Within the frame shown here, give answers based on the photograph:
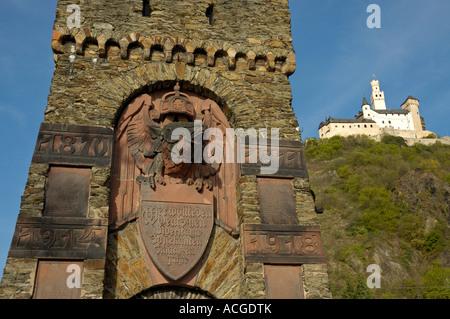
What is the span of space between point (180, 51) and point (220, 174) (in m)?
2.22

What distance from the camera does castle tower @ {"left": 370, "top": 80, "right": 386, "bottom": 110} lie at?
94125mm

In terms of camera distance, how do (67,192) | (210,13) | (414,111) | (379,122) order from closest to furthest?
(67,192) < (210,13) < (379,122) < (414,111)

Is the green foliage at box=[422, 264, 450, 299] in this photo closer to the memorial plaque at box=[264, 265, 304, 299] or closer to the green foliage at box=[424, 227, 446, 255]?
the green foliage at box=[424, 227, 446, 255]

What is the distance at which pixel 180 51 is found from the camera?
782 centimetres

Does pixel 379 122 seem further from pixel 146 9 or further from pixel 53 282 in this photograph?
pixel 53 282

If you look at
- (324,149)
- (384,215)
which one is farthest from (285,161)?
(324,149)

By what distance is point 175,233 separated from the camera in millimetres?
6574

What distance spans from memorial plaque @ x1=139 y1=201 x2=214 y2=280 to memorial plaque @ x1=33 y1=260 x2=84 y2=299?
1.08m

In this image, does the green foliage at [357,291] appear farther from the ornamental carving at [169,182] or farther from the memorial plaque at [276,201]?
the ornamental carving at [169,182]

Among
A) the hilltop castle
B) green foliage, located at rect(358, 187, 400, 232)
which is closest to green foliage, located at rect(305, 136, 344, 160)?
the hilltop castle

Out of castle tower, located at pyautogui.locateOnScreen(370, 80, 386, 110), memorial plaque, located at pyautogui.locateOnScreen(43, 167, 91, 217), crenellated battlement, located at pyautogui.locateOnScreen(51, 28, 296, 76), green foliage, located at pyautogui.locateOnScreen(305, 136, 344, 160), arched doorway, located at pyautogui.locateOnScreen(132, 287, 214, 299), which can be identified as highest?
castle tower, located at pyautogui.locateOnScreen(370, 80, 386, 110)

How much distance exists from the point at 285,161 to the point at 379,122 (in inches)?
3326

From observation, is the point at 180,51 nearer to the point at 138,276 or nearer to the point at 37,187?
the point at 37,187
